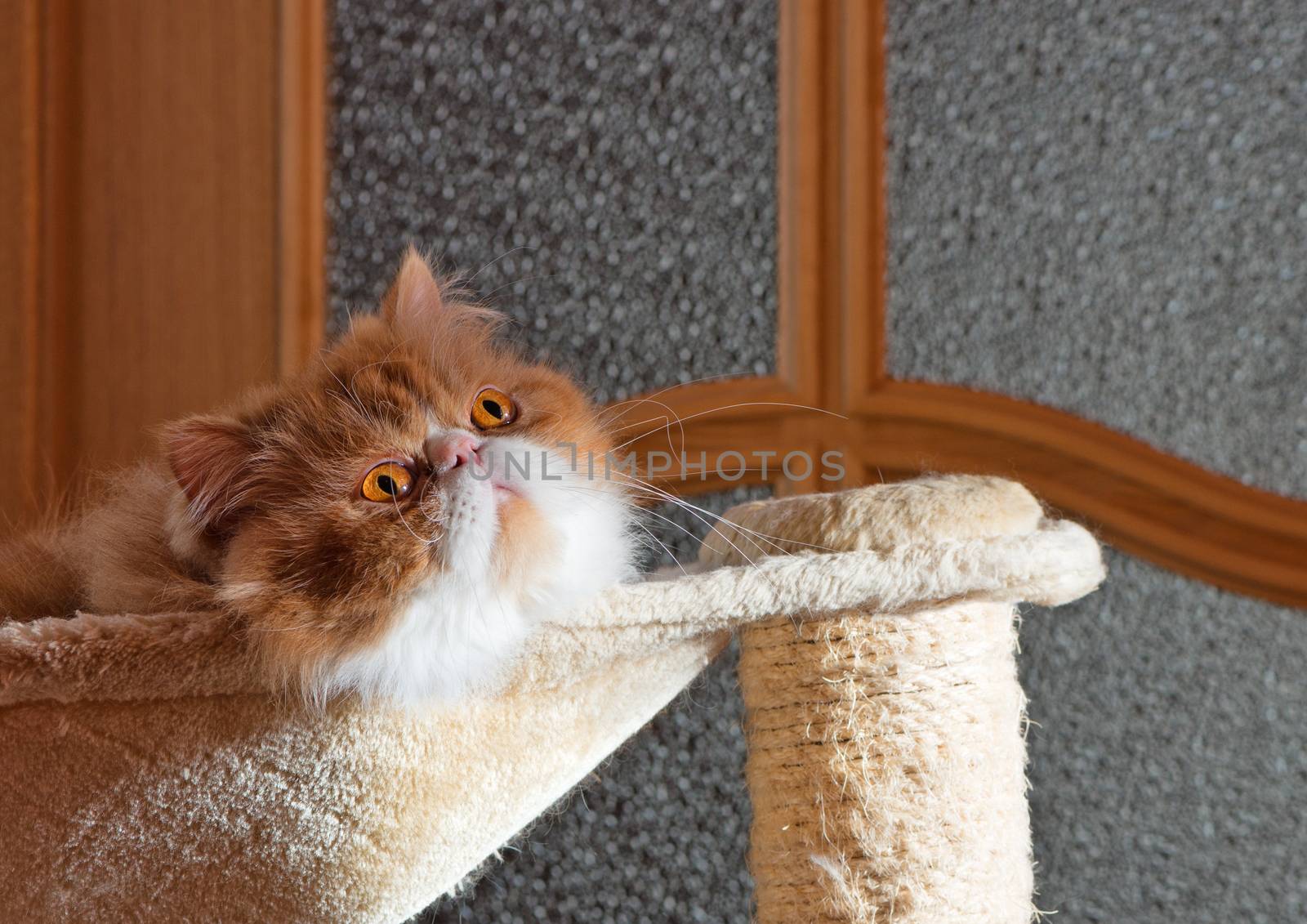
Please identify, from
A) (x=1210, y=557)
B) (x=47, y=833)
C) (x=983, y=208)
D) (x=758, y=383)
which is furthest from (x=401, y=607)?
(x=1210, y=557)

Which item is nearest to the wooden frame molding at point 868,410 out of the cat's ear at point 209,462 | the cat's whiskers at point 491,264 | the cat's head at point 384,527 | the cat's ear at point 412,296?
the cat's whiskers at point 491,264

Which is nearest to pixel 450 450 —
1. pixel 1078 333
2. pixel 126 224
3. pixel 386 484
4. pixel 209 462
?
pixel 386 484

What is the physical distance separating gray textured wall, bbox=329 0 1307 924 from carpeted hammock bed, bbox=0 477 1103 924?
666 millimetres

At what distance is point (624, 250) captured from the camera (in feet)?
4.81

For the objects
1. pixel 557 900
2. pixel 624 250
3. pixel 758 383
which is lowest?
pixel 557 900

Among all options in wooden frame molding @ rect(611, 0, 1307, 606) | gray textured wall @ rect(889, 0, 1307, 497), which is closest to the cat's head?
wooden frame molding @ rect(611, 0, 1307, 606)

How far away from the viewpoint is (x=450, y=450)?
0.80 meters

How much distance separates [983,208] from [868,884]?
105 cm

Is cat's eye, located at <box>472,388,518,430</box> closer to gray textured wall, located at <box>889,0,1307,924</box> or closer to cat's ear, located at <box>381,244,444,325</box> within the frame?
cat's ear, located at <box>381,244,444,325</box>

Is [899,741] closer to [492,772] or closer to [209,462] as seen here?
[492,772]

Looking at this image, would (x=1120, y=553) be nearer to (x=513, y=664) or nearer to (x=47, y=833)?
(x=513, y=664)

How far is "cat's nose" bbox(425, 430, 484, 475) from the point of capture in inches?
31.2

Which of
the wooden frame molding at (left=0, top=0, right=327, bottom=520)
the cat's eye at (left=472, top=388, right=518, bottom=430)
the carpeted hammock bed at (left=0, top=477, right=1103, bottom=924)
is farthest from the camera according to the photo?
the wooden frame molding at (left=0, top=0, right=327, bottom=520)

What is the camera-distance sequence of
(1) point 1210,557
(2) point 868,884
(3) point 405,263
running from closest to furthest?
(2) point 868,884, (3) point 405,263, (1) point 1210,557
